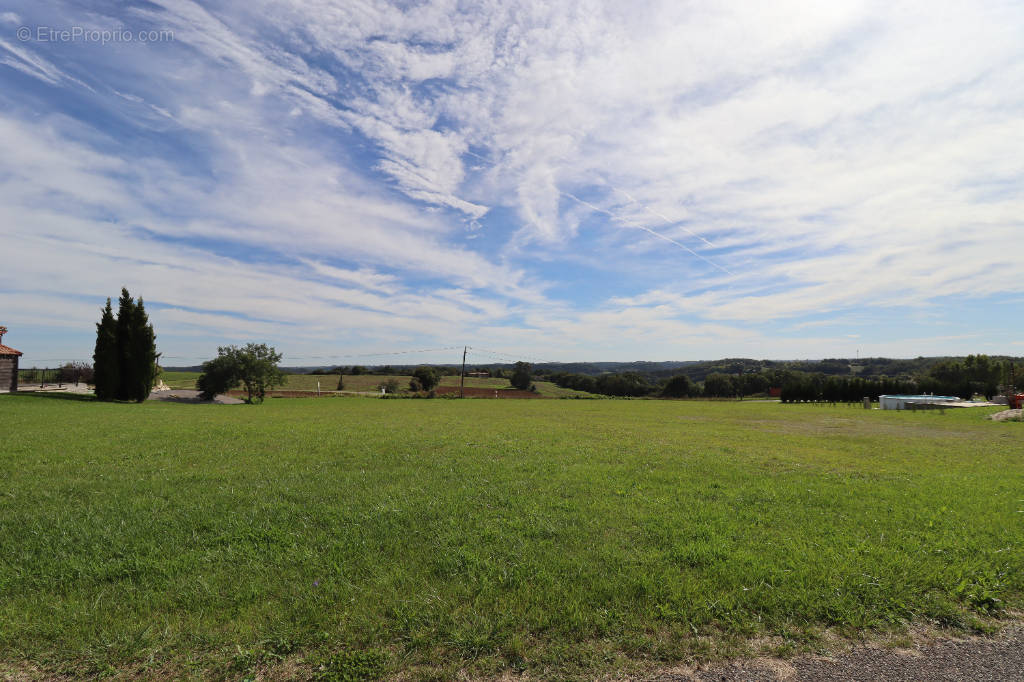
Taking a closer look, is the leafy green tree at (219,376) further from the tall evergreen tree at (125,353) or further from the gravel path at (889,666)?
the gravel path at (889,666)

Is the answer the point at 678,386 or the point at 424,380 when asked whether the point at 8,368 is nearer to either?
the point at 424,380

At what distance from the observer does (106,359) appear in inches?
1358

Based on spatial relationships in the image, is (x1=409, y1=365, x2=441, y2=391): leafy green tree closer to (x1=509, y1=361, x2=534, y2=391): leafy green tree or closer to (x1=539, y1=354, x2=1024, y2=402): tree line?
(x1=509, y1=361, x2=534, y2=391): leafy green tree

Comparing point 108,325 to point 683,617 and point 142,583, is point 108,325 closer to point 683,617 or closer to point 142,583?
point 142,583

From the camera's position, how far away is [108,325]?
3462 centimetres

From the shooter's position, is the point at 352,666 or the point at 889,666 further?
the point at 889,666

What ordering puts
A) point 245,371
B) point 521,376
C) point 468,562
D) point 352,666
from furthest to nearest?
point 521,376 → point 245,371 → point 468,562 → point 352,666

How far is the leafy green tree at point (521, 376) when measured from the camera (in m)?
90.4

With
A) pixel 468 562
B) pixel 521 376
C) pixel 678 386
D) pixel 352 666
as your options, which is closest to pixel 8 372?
pixel 468 562

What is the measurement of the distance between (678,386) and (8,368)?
89.3 metres

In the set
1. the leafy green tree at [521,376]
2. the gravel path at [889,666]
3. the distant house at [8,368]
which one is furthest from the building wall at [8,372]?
the leafy green tree at [521,376]

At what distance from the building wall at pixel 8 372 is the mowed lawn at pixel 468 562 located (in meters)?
34.5

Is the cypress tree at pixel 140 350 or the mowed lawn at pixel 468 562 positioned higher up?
the cypress tree at pixel 140 350

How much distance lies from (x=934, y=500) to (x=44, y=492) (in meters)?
15.7
